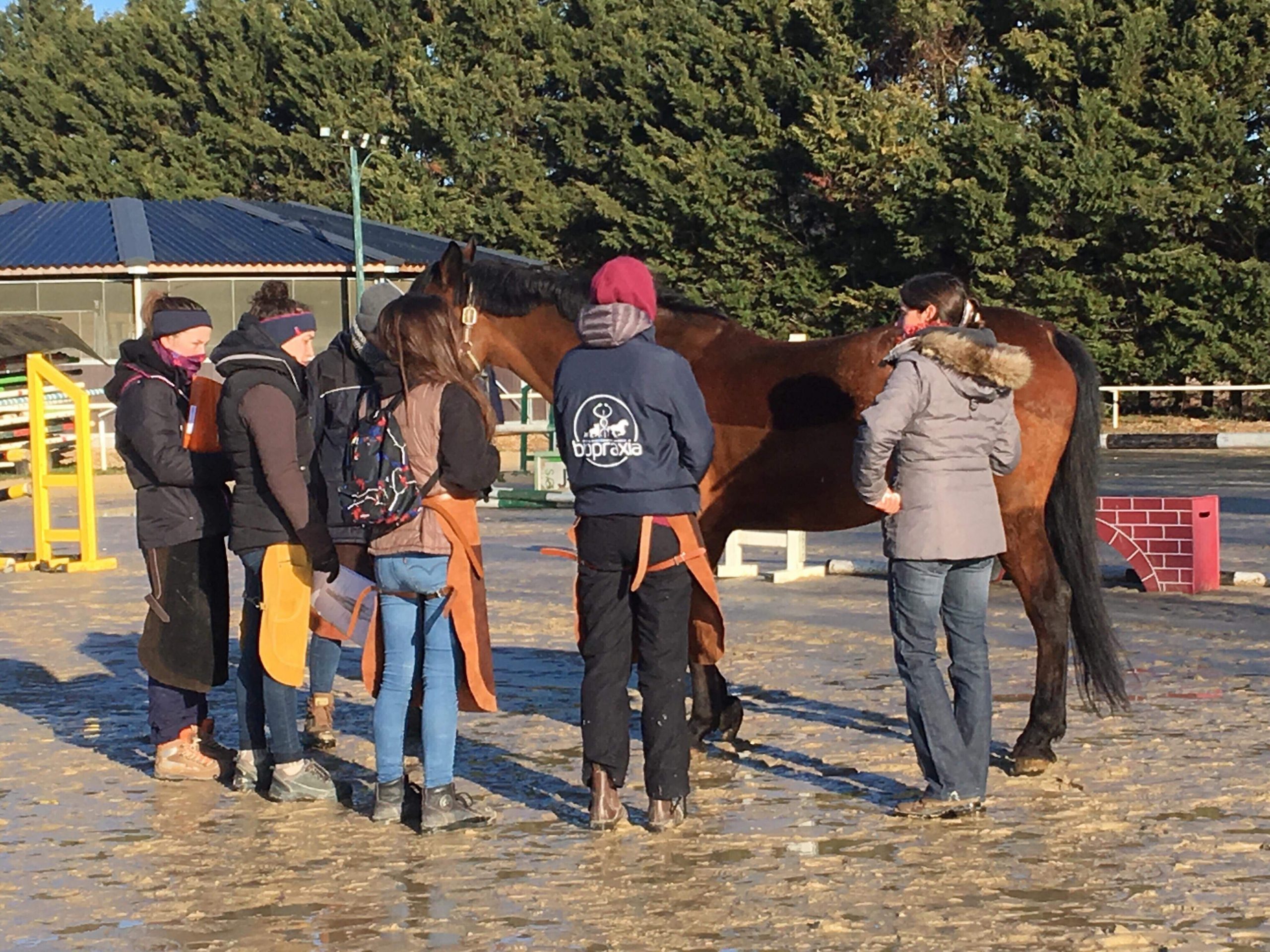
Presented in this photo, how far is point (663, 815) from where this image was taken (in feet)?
17.8

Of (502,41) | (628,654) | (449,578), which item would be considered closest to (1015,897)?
(628,654)

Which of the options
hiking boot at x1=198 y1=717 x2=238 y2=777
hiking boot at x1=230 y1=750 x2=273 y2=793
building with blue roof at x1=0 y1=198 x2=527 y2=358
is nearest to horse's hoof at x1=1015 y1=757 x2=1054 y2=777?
hiking boot at x1=230 y1=750 x2=273 y2=793

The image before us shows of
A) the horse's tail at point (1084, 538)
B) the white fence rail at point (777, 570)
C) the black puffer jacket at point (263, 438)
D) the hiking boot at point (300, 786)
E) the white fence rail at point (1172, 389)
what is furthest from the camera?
the white fence rail at point (1172, 389)

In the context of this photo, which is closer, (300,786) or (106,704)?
(300,786)

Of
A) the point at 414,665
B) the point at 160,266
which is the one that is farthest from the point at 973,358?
the point at 160,266

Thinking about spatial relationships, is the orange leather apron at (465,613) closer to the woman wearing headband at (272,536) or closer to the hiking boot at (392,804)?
the hiking boot at (392,804)

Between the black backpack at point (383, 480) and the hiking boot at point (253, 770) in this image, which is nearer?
the black backpack at point (383, 480)

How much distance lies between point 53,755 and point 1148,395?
31453mm

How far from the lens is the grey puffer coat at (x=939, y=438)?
5.46 meters

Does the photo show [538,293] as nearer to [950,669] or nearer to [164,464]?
[164,464]

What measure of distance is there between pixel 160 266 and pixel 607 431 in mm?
30901

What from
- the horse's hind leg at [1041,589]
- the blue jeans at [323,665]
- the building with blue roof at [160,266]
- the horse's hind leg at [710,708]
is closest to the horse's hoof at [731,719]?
the horse's hind leg at [710,708]

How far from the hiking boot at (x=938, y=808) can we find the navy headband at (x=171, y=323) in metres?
3.23

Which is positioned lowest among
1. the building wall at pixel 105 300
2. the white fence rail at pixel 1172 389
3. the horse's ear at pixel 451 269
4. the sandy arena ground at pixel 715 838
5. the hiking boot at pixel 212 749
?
the sandy arena ground at pixel 715 838
